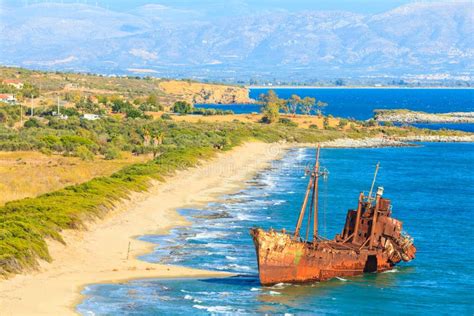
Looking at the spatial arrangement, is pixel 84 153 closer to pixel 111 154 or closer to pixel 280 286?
pixel 111 154

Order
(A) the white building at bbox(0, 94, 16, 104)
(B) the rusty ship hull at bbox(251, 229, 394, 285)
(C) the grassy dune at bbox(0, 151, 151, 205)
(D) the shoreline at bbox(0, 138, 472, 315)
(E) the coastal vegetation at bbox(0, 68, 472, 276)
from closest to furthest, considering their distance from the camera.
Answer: (D) the shoreline at bbox(0, 138, 472, 315) → (B) the rusty ship hull at bbox(251, 229, 394, 285) → (E) the coastal vegetation at bbox(0, 68, 472, 276) → (C) the grassy dune at bbox(0, 151, 151, 205) → (A) the white building at bbox(0, 94, 16, 104)

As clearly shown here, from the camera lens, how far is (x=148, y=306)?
142 feet

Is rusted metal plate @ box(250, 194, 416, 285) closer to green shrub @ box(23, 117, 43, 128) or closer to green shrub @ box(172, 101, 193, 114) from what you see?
green shrub @ box(23, 117, 43, 128)

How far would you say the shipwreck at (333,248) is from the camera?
155ft

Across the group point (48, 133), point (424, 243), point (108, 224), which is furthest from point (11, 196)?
point (48, 133)

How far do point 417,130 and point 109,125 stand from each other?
193 ft

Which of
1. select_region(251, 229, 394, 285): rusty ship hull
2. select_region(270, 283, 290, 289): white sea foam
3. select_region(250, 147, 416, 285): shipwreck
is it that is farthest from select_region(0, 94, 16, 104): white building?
select_region(270, 283, 290, 289): white sea foam

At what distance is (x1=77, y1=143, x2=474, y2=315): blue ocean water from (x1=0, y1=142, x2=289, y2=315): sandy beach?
1.19 metres

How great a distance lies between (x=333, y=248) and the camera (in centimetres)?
4988

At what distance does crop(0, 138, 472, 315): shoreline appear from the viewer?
43.0m

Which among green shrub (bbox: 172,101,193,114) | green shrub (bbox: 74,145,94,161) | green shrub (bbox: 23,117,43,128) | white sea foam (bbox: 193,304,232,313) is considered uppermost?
green shrub (bbox: 172,101,193,114)

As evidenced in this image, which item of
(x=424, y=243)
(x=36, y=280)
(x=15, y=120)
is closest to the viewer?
(x=36, y=280)

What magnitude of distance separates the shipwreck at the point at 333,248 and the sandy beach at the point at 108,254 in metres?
4.09

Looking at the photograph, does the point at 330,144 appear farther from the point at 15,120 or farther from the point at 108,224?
the point at 108,224
